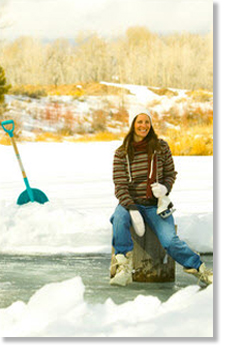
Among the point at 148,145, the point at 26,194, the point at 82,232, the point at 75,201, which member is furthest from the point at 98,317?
the point at 75,201

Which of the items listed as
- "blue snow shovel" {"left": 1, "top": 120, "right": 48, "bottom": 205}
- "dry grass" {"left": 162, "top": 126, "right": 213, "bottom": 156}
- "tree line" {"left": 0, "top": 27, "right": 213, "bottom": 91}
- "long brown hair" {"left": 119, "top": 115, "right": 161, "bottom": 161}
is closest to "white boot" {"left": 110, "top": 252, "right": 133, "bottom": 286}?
"long brown hair" {"left": 119, "top": 115, "right": 161, "bottom": 161}

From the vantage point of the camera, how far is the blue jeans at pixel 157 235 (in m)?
3.39

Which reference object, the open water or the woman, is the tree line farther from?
the woman

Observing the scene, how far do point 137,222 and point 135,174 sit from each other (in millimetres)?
272

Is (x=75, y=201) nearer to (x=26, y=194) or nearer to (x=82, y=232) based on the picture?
(x=26, y=194)

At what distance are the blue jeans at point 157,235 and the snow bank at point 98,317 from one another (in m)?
0.37

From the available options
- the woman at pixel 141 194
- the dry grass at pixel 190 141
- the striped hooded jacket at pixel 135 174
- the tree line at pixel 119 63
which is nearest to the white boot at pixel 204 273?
the woman at pixel 141 194

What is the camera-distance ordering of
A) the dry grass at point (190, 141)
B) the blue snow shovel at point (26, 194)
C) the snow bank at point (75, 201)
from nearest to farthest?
the snow bank at point (75, 201) → the blue snow shovel at point (26, 194) → the dry grass at point (190, 141)

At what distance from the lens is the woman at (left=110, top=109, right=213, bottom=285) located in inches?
133

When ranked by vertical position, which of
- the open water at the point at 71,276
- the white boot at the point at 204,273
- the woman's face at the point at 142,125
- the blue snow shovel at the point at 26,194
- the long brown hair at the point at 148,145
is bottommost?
the open water at the point at 71,276

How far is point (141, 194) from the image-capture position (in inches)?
134

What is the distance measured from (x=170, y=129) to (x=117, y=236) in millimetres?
4866

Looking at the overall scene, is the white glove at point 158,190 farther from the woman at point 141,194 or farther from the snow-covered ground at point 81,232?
the snow-covered ground at point 81,232
